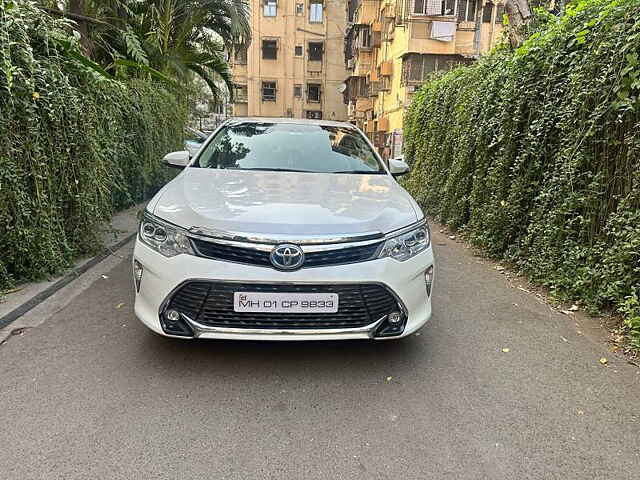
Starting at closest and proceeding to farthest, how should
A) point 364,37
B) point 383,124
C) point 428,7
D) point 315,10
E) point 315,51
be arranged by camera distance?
point 428,7 → point 383,124 → point 364,37 → point 315,10 → point 315,51

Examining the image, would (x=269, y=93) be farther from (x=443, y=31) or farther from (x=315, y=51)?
(x=443, y=31)

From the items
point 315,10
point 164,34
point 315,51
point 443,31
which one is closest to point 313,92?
point 315,51

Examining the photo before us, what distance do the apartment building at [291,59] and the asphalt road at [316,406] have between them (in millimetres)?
35927

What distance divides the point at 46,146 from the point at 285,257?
2.89m

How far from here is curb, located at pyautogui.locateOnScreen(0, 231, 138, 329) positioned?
11.8ft

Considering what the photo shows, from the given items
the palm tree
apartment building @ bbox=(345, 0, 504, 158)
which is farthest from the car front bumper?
apartment building @ bbox=(345, 0, 504, 158)

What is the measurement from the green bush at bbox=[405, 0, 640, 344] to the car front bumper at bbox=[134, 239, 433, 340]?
72.0 inches

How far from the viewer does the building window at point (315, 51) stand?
38.1m

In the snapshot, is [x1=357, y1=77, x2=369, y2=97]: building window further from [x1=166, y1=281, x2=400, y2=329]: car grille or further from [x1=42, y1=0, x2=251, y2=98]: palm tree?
[x1=166, y1=281, x2=400, y2=329]: car grille

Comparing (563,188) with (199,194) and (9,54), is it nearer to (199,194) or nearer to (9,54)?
(199,194)

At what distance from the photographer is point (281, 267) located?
263cm

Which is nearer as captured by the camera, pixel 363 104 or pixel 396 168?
pixel 396 168

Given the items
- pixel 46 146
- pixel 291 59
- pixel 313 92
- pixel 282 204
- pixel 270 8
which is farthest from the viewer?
pixel 313 92

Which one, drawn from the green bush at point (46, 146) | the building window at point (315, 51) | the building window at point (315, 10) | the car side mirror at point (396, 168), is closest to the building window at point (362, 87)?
the building window at point (315, 51)
